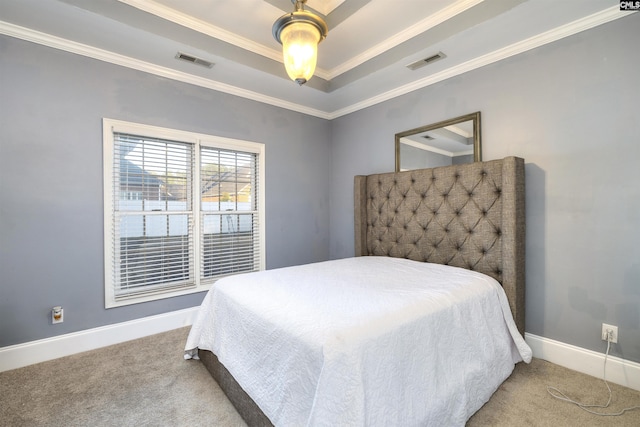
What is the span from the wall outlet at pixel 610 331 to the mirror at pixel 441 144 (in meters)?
1.35

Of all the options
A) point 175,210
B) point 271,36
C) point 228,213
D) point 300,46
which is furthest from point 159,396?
point 271,36

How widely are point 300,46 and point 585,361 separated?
2.58 meters

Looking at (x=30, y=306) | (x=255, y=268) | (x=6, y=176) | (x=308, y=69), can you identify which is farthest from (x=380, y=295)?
(x=6, y=176)

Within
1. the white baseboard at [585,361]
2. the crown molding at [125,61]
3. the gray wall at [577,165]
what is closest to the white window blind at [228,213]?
the crown molding at [125,61]

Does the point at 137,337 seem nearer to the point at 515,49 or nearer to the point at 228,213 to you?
the point at 228,213

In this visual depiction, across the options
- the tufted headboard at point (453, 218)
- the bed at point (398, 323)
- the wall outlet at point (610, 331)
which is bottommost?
the wall outlet at point (610, 331)

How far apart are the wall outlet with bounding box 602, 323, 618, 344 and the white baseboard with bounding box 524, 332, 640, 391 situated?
0.11 meters

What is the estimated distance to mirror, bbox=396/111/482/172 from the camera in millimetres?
2297

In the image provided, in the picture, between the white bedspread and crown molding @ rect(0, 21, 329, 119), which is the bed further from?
crown molding @ rect(0, 21, 329, 119)

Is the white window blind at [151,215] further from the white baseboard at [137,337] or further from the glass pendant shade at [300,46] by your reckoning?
the glass pendant shade at [300,46]

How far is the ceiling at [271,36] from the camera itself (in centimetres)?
176

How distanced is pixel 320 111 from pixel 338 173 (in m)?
0.81

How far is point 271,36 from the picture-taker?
222 centimetres

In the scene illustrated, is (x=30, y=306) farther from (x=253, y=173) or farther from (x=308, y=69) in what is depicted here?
(x=308, y=69)
